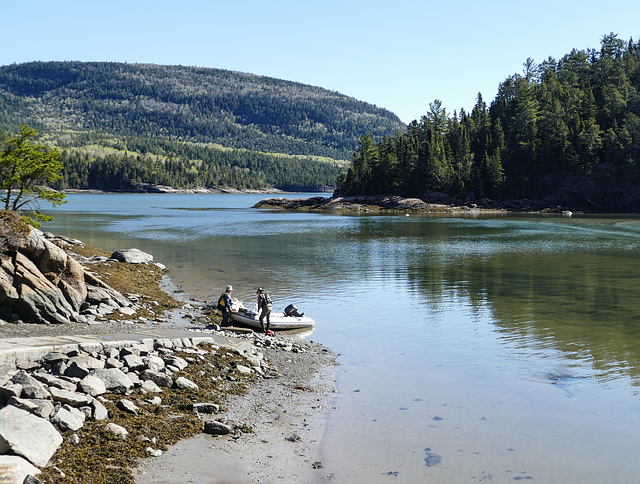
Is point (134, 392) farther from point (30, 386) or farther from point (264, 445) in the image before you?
point (264, 445)

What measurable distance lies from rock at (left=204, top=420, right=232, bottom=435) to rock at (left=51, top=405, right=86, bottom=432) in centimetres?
260

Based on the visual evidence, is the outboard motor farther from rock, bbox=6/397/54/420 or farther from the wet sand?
rock, bbox=6/397/54/420

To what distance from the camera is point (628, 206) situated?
133 metres

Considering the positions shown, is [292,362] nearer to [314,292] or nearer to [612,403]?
[612,403]

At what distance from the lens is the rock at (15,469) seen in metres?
7.93

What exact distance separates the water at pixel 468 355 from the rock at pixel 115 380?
495 centimetres

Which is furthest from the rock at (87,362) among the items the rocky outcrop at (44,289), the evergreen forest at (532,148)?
the evergreen forest at (532,148)

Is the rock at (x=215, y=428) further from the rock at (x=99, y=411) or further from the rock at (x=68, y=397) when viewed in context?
the rock at (x=68, y=397)

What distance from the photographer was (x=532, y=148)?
151m

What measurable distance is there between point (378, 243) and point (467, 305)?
113 ft

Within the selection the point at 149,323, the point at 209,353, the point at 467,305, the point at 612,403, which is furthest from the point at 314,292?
the point at 612,403

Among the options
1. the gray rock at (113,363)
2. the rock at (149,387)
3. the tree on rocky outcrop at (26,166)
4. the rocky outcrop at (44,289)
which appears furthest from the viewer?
the tree on rocky outcrop at (26,166)

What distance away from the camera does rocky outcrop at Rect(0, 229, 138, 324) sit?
63.0 ft

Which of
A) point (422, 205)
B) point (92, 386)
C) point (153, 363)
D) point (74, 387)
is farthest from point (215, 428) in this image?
point (422, 205)
